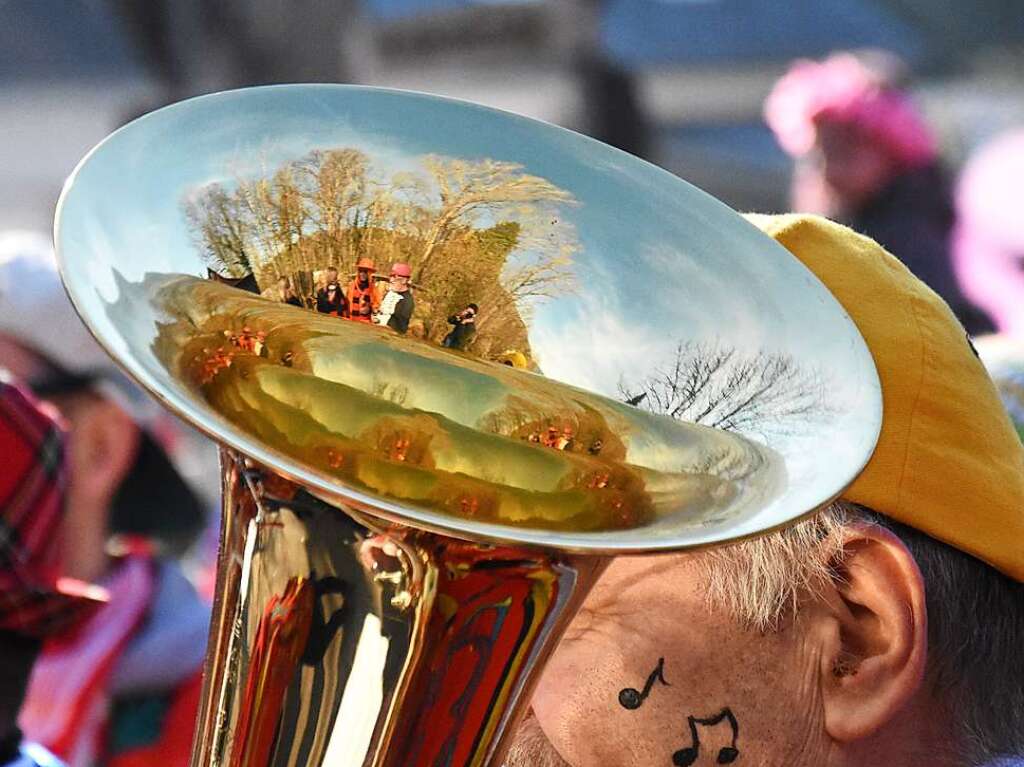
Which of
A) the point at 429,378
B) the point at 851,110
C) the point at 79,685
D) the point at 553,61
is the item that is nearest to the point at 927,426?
the point at 429,378

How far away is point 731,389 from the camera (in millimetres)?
1316

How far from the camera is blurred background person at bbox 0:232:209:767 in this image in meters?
→ 2.93

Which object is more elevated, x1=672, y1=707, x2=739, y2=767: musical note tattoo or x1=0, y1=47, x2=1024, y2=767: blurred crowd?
x1=0, y1=47, x2=1024, y2=767: blurred crowd

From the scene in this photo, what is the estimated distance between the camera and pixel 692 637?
4.79 ft

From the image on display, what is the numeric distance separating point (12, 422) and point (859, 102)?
2892 millimetres

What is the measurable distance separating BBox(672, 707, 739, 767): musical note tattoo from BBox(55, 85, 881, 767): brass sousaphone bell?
0.19 meters

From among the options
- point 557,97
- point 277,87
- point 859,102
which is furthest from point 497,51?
point 277,87

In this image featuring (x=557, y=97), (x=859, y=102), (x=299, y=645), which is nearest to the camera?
(x=299, y=645)

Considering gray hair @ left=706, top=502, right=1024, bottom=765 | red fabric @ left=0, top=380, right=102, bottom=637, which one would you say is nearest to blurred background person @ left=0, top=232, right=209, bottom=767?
red fabric @ left=0, top=380, right=102, bottom=637

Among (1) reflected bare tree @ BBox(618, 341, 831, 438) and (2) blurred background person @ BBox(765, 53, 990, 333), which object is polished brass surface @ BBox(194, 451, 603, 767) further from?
(2) blurred background person @ BBox(765, 53, 990, 333)

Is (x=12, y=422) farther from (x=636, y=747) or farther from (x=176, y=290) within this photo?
(x=636, y=747)

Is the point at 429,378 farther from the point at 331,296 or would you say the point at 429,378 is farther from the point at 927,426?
the point at 927,426

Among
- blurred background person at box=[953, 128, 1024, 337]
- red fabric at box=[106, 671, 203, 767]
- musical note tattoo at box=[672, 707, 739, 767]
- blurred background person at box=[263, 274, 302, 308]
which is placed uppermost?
blurred background person at box=[953, 128, 1024, 337]

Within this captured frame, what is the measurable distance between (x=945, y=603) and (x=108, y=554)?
7.13ft
